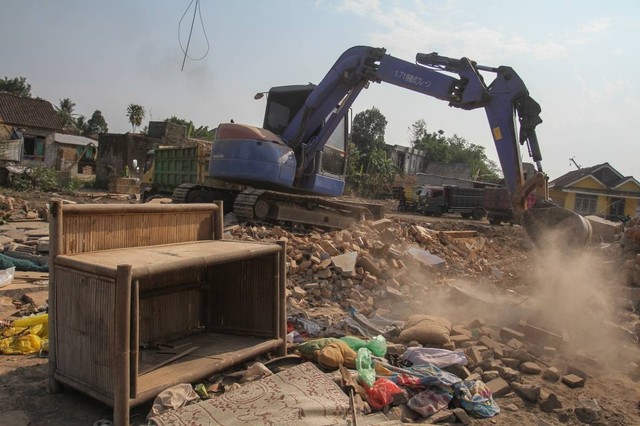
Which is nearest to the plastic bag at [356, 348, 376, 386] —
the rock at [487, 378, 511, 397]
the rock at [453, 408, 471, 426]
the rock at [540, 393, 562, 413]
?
the rock at [453, 408, 471, 426]

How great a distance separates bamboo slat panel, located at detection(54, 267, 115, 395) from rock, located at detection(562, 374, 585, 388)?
3.63m

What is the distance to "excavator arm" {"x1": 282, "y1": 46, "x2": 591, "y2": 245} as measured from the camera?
259 inches

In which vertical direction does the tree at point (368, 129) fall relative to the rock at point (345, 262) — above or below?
above

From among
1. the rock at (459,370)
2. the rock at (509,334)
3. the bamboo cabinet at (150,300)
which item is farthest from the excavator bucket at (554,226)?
the bamboo cabinet at (150,300)

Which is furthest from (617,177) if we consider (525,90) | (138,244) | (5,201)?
(138,244)

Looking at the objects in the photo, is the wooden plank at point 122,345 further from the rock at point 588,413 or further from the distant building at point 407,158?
the distant building at point 407,158

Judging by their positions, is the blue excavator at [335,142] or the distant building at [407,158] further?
the distant building at [407,158]

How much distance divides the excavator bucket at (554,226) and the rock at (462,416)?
3520 millimetres

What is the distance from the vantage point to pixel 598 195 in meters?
36.2

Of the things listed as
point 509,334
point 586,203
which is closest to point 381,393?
point 509,334

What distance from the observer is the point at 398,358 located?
14.6 feet

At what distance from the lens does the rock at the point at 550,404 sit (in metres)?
3.84

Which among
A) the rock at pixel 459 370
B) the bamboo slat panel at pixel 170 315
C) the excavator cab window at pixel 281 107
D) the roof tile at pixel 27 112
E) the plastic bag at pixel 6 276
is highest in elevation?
the roof tile at pixel 27 112

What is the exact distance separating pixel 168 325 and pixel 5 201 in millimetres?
12628
